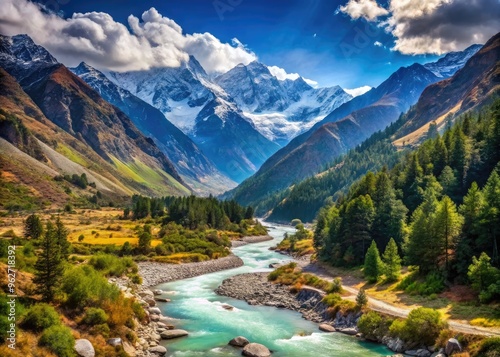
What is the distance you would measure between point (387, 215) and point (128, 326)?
6277 cm

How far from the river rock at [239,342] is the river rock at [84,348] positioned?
17.1 metres

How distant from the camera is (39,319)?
125 ft

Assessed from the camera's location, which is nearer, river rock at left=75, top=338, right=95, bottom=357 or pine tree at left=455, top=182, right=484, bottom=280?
river rock at left=75, top=338, right=95, bottom=357

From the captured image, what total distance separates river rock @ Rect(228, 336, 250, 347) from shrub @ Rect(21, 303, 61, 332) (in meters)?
20.4

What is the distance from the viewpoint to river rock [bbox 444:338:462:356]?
4207 cm

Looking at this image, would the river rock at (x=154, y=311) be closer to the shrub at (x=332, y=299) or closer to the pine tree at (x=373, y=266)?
the shrub at (x=332, y=299)

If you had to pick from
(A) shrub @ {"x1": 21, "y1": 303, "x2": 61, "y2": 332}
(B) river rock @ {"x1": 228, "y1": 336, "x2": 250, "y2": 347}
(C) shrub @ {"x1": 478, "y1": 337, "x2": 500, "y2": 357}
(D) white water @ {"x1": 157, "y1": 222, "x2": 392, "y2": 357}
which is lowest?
(D) white water @ {"x1": 157, "y1": 222, "x2": 392, "y2": 357}

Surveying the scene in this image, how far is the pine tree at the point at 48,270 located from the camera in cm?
4362

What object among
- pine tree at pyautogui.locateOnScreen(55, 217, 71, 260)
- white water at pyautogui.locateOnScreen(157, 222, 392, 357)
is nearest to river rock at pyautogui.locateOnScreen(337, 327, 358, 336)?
white water at pyautogui.locateOnScreen(157, 222, 392, 357)

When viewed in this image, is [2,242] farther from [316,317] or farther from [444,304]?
[444,304]

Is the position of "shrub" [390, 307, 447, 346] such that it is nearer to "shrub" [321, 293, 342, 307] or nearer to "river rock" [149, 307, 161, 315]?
"shrub" [321, 293, 342, 307]

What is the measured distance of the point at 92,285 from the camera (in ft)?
162

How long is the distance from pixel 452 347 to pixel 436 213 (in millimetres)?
29179

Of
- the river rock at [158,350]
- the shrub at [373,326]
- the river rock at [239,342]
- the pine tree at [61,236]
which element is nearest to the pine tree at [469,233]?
the shrub at [373,326]
